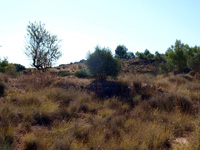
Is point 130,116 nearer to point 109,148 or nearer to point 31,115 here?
point 109,148

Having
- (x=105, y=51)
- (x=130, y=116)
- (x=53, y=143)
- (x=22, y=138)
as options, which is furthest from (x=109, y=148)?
(x=105, y=51)

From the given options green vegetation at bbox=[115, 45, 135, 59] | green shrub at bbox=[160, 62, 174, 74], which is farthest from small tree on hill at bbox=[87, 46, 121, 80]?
green vegetation at bbox=[115, 45, 135, 59]

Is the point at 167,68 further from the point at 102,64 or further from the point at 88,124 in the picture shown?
the point at 88,124

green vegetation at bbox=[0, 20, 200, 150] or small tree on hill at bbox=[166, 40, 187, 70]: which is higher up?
small tree on hill at bbox=[166, 40, 187, 70]

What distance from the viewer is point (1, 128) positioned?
14.6 feet

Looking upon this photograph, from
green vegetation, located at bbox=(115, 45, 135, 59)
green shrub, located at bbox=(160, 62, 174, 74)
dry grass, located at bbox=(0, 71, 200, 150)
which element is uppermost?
green vegetation, located at bbox=(115, 45, 135, 59)

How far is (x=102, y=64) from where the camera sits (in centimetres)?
1344

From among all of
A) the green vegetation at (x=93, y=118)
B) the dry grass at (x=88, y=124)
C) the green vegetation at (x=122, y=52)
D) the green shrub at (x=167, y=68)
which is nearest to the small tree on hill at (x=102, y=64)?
the green vegetation at (x=93, y=118)

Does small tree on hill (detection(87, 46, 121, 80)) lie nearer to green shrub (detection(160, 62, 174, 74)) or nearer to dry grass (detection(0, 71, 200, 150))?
dry grass (detection(0, 71, 200, 150))

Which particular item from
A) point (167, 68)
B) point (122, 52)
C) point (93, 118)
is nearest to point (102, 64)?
point (93, 118)

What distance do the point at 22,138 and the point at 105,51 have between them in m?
10.6

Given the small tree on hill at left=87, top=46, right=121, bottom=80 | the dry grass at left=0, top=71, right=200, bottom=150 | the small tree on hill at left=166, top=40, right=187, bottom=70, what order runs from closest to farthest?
the dry grass at left=0, top=71, right=200, bottom=150 < the small tree on hill at left=87, top=46, right=121, bottom=80 < the small tree on hill at left=166, top=40, right=187, bottom=70

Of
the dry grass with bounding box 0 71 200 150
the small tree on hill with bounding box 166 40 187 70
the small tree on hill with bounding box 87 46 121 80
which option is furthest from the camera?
the small tree on hill with bounding box 166 40 187 70

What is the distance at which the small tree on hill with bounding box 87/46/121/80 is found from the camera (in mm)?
13415
